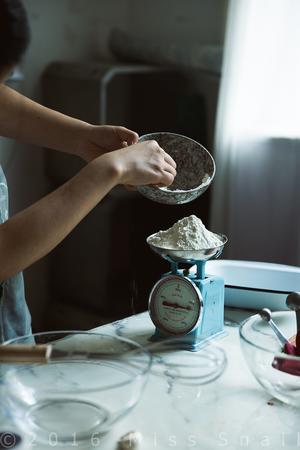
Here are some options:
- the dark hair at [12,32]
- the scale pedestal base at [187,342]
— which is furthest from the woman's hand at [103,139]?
the dark hair at [12,32]

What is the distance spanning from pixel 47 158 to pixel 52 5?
0.64 meters

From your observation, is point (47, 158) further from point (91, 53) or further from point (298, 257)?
point (298, 257)

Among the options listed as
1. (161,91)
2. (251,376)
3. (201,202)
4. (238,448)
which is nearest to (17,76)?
(161,91)

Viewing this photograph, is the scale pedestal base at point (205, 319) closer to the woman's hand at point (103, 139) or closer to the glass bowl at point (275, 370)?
the glass bowl at point (275, 370)

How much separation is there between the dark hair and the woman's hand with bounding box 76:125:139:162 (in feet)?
1.83

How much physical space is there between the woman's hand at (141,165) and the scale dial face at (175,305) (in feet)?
0.62

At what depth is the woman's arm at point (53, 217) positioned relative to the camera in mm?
1117

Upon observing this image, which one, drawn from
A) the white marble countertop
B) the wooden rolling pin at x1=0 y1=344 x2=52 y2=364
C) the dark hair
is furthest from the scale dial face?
the dark hair

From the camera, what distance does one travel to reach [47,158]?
10.2ft

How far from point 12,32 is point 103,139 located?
60cm

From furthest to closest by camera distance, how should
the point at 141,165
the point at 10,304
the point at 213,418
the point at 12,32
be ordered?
1. the point at 10,304
2. the point at 141,165
3. the point at 213,418
4. the point at 12,32

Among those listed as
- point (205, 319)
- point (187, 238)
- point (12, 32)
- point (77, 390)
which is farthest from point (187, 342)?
point (12, 32)

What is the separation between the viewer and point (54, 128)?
152 centimetres

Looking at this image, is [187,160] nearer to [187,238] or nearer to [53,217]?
[187,238]
